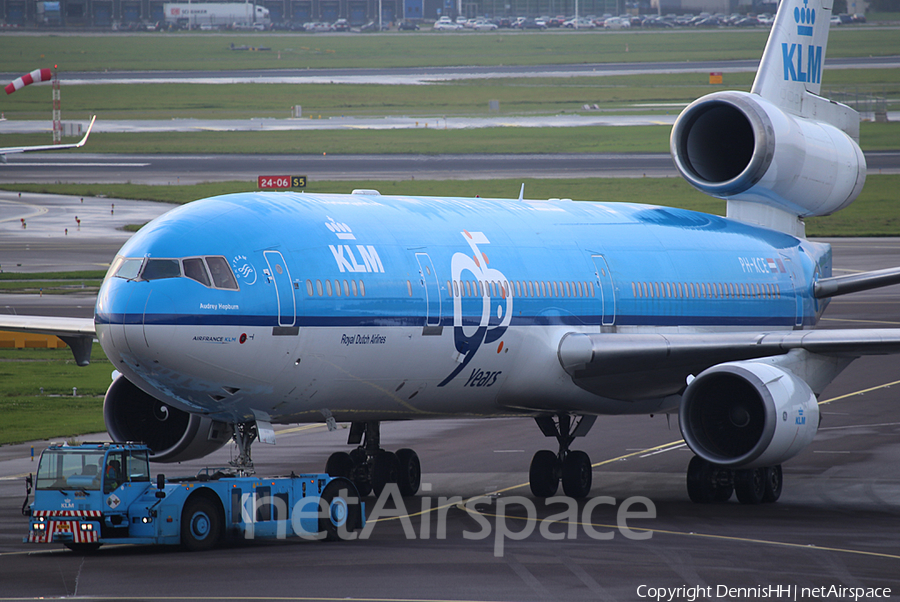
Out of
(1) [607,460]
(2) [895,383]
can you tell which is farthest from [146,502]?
(2) [895,383]

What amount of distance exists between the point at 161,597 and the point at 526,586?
4.65m

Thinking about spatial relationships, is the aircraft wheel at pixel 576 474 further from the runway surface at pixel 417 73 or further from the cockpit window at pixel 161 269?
the runway surface at pixel 417 73

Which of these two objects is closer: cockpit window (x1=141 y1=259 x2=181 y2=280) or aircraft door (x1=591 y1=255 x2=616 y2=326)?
cockpit window (x1=141 y1=259 x2=181 y2=280)

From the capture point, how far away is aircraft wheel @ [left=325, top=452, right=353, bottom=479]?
25562 mm

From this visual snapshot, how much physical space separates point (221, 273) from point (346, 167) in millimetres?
81721

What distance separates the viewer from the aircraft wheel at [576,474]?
25.6 m

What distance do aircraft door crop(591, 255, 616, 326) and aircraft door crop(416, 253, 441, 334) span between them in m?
4.67

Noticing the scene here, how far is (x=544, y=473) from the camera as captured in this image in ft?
84.5

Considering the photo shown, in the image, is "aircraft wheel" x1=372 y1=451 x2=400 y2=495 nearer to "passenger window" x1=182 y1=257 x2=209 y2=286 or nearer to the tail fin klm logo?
"passenger window" x1=182 y1=257 x2=209 y2=286

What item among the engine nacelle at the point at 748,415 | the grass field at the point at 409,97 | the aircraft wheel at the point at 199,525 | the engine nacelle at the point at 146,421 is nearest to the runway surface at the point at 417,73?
the grass field at the point at 409,97

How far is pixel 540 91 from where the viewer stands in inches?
6580

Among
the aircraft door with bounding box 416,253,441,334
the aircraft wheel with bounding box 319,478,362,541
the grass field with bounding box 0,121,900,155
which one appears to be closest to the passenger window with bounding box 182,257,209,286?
the aircraft wheel with bounding box 319,478,362,541

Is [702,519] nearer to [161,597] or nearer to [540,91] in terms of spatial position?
[161,597]

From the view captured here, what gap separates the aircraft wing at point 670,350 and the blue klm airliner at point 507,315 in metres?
0.05
